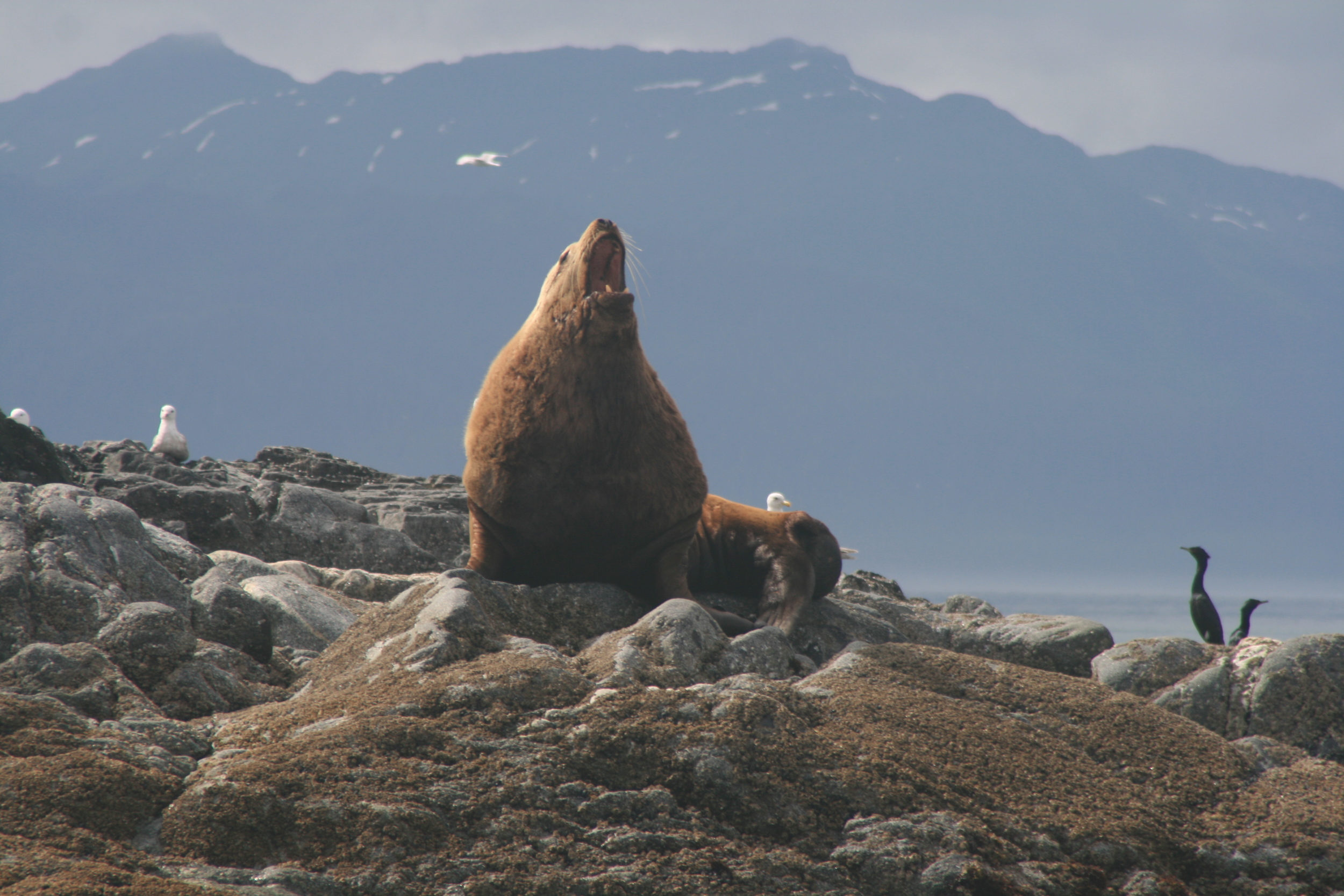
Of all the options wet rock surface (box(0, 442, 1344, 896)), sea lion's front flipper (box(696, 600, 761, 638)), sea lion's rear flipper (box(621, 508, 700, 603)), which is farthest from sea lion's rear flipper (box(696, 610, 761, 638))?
wet rock surface (box(0, 442, 1344, 896))

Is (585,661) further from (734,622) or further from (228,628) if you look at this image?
(228,628)

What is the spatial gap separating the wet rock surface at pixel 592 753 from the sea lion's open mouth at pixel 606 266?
1.72 metres

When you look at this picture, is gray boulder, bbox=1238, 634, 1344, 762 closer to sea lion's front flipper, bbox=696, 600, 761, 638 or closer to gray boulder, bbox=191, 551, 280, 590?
sea lion's front flipper, bbox=696, 600, 761, 638

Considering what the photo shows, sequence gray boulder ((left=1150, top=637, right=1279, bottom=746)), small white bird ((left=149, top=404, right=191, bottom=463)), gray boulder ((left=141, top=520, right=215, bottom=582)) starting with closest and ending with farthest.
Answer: gray boulder ((left=1150, top=637, right=1279, bottom=746)) → gray boulder ((left=141, top=520, right=215, bottom=582)) → small white bird ((left=149, top=404, right=191, bottom=463))

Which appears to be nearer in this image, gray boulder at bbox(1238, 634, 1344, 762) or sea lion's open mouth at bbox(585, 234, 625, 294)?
gray boulder at bbox(1238, 634, 1344, 762)

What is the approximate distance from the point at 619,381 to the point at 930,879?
10.6ft

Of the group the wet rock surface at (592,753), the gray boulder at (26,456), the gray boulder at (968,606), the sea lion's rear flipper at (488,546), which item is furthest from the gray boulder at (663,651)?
the gray boulder at (26,456)

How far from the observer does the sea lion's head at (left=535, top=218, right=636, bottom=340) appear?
5.53m

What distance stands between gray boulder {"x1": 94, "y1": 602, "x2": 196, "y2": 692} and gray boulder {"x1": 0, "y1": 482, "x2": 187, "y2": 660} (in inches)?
18.6

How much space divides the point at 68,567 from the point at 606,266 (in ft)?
10.8

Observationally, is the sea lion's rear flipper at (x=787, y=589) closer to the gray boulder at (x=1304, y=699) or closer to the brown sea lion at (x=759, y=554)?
the brown sea lion at (x=759, y=554)

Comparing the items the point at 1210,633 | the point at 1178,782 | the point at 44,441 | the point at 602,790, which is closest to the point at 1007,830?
the point at 1178,782

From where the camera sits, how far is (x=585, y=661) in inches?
162

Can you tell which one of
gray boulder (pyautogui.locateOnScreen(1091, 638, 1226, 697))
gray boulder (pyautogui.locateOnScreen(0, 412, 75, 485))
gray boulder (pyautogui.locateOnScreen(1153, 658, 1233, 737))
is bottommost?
gray boulder (pyautogui.locateOnScreen(1153, 658, 1233, 737))
